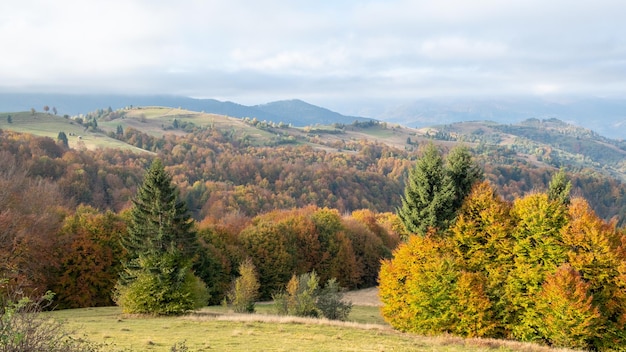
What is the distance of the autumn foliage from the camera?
122 feet

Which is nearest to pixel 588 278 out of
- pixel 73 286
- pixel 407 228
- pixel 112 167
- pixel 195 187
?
pixel 407 228

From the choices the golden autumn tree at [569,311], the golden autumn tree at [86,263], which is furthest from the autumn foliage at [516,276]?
the golden autumn tree at [86,263]

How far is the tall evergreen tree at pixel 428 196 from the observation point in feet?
141

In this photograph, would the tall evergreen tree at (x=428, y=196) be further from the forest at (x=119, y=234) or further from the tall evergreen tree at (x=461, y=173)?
the forest at (x=119, y=234)

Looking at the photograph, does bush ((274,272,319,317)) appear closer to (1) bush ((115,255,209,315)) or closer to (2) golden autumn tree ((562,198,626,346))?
(1) bush ((115,255,209,315))

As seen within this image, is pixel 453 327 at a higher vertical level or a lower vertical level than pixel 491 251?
lower

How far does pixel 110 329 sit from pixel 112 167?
14960cm

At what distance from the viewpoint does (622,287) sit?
3812 cm

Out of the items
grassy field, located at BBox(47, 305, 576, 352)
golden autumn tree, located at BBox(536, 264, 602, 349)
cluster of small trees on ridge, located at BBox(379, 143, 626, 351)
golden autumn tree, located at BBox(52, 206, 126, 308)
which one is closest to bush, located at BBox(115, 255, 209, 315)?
grassy field, located at BBox(47, 305, 576, 352)

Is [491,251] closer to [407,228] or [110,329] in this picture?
[407,228]

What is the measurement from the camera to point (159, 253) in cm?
4131

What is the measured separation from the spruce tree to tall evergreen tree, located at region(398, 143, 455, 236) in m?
20.6

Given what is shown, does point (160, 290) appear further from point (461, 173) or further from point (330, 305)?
point (461, 173)

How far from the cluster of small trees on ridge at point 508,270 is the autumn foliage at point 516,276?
8 cm
